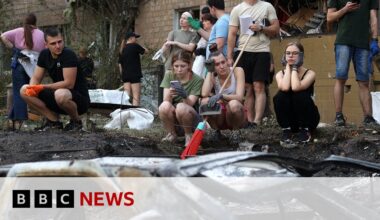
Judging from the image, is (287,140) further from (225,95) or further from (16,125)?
(16,125)

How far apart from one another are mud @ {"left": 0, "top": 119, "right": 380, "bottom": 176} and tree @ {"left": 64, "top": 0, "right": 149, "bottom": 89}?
6.49 metres

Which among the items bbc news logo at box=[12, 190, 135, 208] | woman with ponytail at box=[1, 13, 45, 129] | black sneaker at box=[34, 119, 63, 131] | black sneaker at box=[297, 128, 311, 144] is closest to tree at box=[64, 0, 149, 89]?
woman with ponytail at box=[1, 13, 45, 129]

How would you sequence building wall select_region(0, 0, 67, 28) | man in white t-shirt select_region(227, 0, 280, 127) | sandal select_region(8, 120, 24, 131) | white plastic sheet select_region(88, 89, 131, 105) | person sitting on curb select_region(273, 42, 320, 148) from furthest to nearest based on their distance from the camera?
building wall select_region(0, 0, 67, 28)
white plastic sheet select_region(88, 89, 131, 105)
sandal select_region(8, 120, 24, 131)
man in white t-shirt select_region(227, 0, 280, 127)
person sitting on curb select_region(273, 42, 320, 148)

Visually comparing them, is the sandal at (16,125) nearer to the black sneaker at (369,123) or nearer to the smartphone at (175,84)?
the smartphone at (175,84)

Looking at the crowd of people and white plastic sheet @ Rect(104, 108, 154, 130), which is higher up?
the crowd of people

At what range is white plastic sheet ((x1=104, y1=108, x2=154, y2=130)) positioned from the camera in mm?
9586

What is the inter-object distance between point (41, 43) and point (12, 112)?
1035 millimetres

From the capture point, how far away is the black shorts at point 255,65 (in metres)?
7.97

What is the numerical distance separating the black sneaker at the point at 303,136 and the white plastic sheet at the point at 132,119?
3126 mm

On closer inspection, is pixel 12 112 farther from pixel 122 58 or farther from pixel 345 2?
pixel 345 2

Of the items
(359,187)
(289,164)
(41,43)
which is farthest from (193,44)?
(289,164)

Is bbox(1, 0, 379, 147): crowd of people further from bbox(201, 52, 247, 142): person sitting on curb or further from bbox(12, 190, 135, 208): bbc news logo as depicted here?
bbox(12, 190, 135, 208): bbc news logo

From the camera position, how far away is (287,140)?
6.91m

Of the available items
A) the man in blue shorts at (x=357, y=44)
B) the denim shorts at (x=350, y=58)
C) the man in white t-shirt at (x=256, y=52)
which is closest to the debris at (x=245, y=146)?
the man in white t-shirt at (x=256, y=52)
